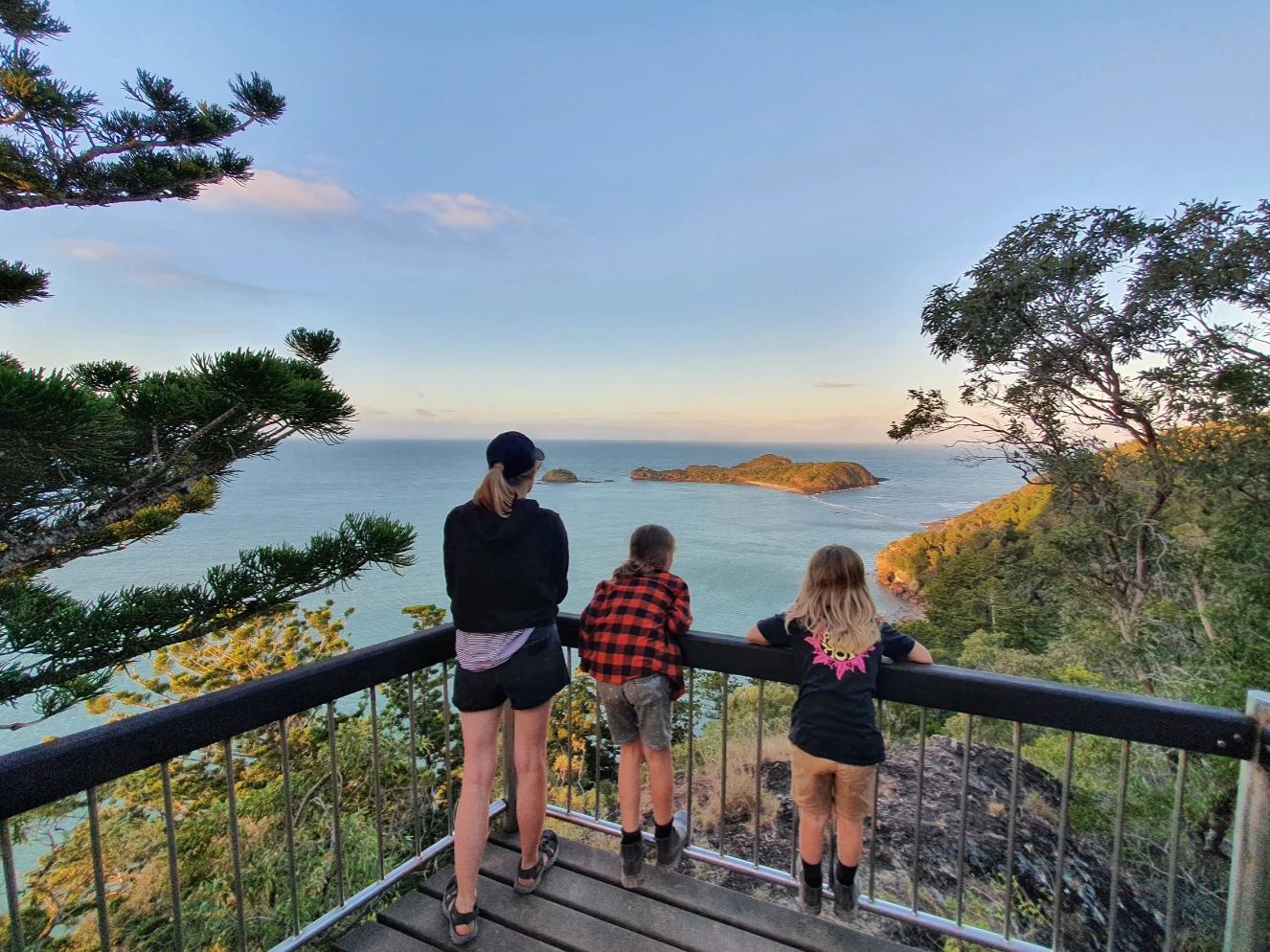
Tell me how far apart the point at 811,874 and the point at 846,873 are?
0.11m

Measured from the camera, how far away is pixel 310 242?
1115cm

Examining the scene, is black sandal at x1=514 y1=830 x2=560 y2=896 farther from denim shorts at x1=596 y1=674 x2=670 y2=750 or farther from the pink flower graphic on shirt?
the pink flower graphic on shirt

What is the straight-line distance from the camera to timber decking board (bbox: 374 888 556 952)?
5.53 feet

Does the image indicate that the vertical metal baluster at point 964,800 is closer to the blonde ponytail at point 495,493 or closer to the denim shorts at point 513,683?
the denim shorts at point 513,683

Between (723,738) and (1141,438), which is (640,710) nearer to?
(723,738)

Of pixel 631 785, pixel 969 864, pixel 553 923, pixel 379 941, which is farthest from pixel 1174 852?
pixel 969 864

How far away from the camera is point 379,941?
67.7 inches

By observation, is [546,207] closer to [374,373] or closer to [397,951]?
[374,373]

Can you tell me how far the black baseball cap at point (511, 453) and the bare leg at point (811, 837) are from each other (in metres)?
1.40

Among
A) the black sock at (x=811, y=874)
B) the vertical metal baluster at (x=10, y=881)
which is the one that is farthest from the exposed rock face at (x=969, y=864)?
the vertical metal baluster at (x=10, y=881)

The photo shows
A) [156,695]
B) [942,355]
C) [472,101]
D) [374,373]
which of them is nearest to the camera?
[156,695]

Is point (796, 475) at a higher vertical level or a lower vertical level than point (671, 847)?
lower

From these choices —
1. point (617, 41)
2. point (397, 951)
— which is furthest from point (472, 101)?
point (397, 951)

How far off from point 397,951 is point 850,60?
12.4 meters
